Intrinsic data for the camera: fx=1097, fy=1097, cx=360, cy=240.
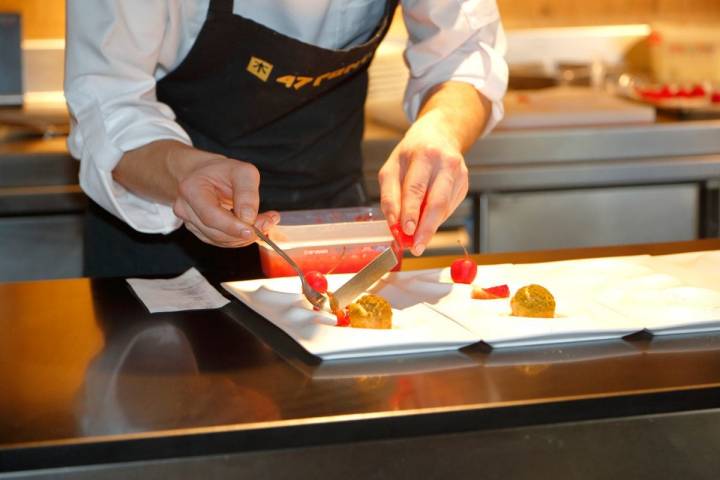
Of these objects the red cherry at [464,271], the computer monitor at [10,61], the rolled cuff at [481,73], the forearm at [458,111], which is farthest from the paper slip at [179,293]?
the computer monitor at [10,61]

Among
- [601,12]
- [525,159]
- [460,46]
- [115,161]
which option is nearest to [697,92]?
[601,12]

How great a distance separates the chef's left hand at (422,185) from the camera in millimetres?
1311

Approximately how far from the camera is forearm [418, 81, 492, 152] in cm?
158

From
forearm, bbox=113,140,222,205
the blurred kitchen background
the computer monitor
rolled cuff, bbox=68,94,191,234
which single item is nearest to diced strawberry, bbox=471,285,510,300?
forearm, bbox=113,140,222,205

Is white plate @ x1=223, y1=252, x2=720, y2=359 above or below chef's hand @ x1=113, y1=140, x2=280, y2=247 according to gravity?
below

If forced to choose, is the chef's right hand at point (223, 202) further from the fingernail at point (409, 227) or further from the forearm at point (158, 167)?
the fingernail at point (409, 227)

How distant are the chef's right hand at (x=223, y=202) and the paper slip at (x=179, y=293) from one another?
0.25 ft

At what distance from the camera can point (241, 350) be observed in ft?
3.70

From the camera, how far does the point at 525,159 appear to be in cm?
252

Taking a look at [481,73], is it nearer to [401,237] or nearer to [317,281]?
[401,237]

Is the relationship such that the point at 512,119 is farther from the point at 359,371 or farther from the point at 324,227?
the point at 359,371

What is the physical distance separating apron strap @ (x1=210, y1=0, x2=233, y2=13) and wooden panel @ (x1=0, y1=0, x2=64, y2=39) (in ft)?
4.68

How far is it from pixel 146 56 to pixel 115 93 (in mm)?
77

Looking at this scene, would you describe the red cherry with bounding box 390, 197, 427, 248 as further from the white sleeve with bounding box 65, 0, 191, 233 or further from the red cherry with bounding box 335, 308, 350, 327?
the white sleeve with bounding box 65, 0, 191, 233
